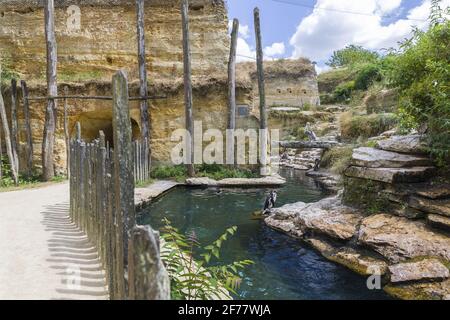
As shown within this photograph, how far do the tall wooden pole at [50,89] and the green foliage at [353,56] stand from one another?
31.8m

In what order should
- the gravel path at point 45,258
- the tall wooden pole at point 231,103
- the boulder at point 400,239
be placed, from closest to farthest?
1. the gravel path at point 45,258
2. the boulder at point 400,239
3. the tall wooden pole at point 231,103

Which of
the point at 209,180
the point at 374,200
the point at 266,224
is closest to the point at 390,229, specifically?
the point at 374,200

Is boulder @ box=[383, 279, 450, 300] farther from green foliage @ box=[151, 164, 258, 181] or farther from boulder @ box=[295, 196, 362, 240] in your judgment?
green foliage @ box=[151, 164, 258, 181]

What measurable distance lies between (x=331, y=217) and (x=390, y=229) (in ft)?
4.36

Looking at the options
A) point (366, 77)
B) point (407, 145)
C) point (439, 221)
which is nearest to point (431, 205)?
point (439, 221)

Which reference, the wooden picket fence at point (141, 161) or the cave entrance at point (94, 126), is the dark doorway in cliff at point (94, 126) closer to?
the cave entrance at point (94, 126)

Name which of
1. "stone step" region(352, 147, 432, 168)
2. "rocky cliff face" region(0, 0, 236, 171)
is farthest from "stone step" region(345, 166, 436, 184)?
"rocky cliff face" region(0, 0, 236, 171)

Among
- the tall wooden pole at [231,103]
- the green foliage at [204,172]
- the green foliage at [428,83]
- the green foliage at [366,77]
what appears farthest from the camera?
the green foliage at [366,77]

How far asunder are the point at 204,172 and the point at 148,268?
40.4 ft

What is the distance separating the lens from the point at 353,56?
139ft

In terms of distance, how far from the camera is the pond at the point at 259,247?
500cm

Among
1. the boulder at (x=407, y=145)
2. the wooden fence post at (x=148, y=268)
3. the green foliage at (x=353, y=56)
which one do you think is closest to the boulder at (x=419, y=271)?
the boulder at (x=407, y=145)

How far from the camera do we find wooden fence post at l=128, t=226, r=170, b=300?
6.10 ft

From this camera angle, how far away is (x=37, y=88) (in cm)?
1412
